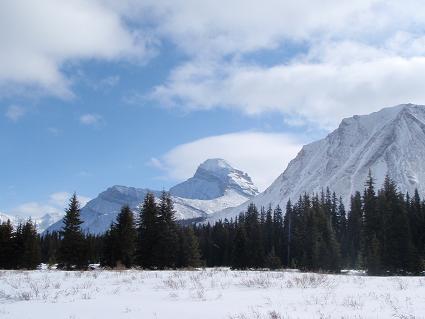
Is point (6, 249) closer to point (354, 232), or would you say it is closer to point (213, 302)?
point (213, 302)

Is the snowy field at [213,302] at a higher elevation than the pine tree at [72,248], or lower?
lower

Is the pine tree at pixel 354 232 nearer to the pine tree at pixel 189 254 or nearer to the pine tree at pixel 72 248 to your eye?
Result: the pine tree at pixel 189 254

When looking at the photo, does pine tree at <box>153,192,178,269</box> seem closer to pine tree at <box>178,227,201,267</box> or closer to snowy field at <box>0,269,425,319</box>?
pine tree at <box>178,227,201,267</box>

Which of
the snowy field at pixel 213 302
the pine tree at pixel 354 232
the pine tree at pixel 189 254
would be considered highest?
the pine tree at pixel 354 232

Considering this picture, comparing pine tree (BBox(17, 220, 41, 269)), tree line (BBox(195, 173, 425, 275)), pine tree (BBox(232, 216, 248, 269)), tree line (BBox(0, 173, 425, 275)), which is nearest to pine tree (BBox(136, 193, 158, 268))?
tree line (BBox(0, 173, 425, 275))

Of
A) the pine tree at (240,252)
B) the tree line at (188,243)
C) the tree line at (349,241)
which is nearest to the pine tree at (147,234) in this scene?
the tree line at (188,243)

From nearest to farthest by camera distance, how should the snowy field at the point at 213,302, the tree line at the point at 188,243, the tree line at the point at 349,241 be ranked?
the snowy field at the point at 213,302 < the tree line at the point at 188,243 < the tree line at the point at 349,241

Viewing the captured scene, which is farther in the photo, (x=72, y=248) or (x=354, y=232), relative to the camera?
(x=354, y=232)

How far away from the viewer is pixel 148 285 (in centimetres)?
1995

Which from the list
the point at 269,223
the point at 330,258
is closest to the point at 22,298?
the point at 330,258

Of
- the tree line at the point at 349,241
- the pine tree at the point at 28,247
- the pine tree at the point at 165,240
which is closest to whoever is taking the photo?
the pine tree at the point at 165,240

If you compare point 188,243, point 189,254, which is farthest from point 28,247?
point 188,243

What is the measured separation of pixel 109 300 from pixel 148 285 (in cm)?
526

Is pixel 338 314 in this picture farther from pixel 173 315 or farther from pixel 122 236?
pixel 122 236
